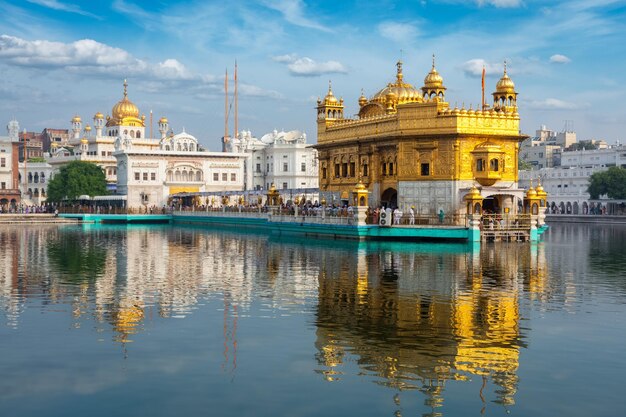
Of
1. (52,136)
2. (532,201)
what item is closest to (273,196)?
(532,201)

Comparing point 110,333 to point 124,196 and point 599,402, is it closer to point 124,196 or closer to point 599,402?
point 599,402

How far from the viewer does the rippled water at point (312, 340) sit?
1077cm

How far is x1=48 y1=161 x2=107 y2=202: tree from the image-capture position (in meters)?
84.5

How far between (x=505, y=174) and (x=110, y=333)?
33.4 m

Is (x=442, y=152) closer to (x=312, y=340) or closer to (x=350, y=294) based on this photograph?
(x=350, y=294)

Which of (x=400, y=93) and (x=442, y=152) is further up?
(x=400, y=93)

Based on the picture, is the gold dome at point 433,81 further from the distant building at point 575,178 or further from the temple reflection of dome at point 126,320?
the distant building at point 575,178

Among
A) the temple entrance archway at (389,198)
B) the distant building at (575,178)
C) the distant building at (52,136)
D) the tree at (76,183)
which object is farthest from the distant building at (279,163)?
the distant building at (52,136)

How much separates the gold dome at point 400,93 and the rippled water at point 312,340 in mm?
26343

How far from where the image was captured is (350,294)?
20219 millimetres

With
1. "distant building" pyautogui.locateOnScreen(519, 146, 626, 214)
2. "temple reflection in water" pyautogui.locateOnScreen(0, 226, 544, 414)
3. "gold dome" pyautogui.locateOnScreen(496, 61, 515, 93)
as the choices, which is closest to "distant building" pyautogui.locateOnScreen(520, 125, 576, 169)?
"distant building" pyautogui.locateOnScreen(519, 146, 626, 214)

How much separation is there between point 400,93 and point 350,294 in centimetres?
3438

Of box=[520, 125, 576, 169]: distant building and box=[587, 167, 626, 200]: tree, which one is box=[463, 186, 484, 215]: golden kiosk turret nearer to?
box=[587, 167, 626, 200]: tree

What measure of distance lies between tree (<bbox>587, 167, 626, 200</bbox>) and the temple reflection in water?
177 feet
